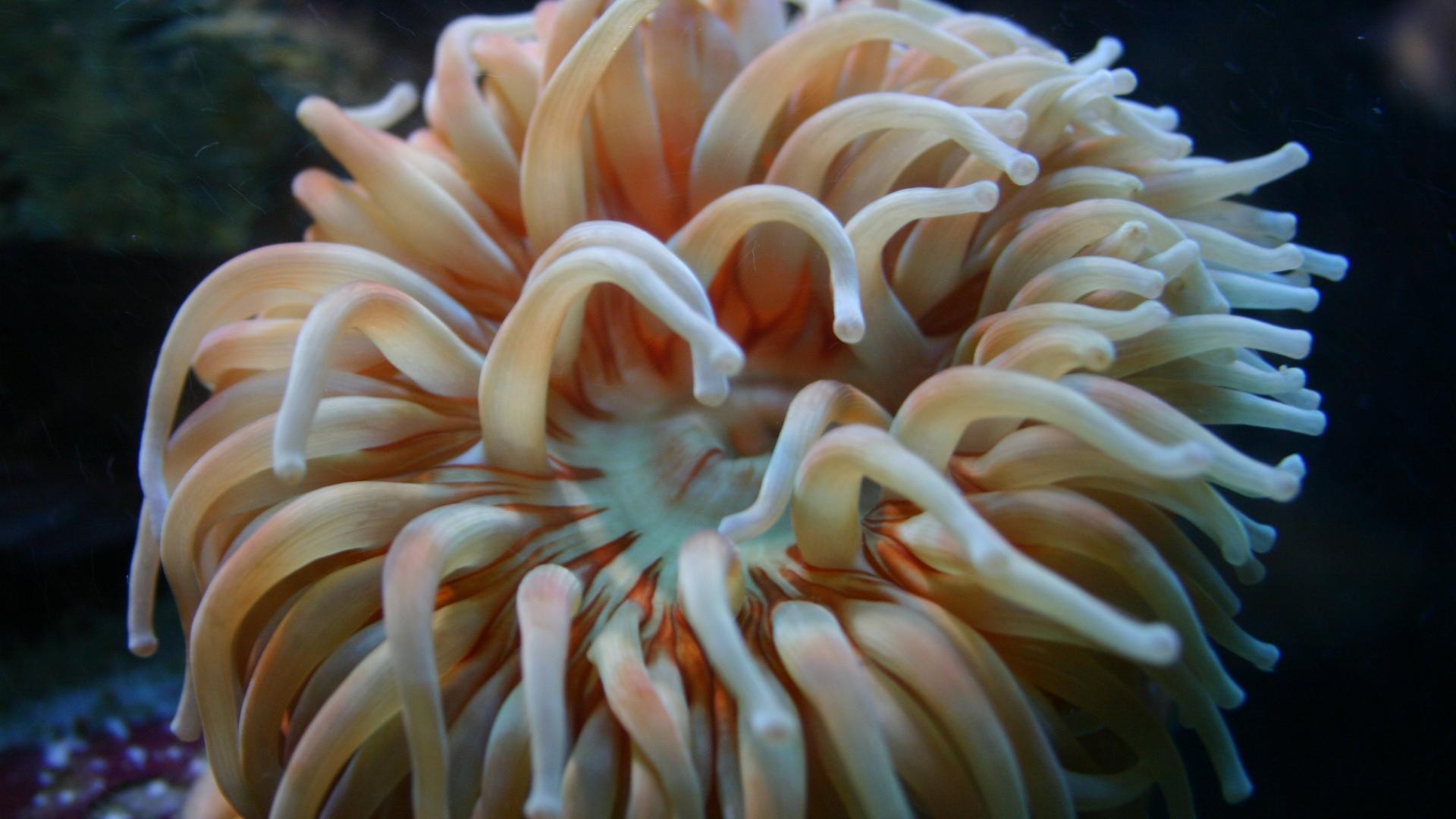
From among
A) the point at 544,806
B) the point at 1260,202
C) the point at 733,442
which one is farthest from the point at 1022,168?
the point at 1260,202

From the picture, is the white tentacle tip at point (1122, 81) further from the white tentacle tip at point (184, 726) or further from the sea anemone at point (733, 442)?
the white tentacle tip at point (184, 726)

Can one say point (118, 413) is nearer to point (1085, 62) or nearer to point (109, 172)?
point (109, 172)

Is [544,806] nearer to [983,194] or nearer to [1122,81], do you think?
[983,194]

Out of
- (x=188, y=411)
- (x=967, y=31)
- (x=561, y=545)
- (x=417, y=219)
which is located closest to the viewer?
(x=561, y=545)

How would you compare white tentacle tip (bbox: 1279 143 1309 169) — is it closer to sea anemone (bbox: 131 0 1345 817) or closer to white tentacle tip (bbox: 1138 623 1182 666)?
sea anemone (bbox: 131 0 1345 817)

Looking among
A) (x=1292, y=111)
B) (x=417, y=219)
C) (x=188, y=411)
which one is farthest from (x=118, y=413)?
(x=1292, y=111)

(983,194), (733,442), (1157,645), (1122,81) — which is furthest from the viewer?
(733,442)

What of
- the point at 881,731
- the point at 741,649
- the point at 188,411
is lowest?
the point at 188,411
